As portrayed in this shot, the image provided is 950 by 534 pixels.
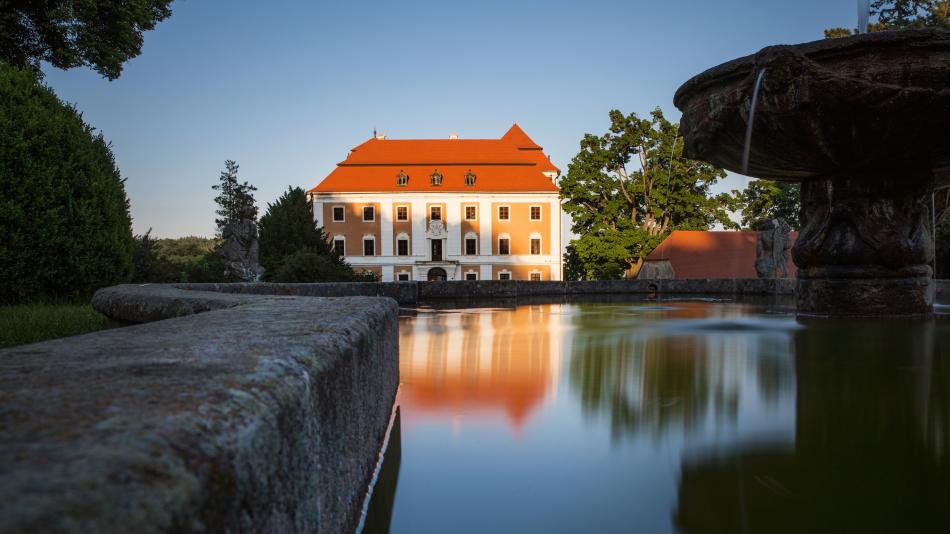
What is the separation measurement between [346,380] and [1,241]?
7.81 metres

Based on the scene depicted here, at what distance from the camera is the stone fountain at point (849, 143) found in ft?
21.3

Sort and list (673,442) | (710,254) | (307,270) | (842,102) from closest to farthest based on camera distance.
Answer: (673,442) < (842,102) < (307,270) < (710,254)

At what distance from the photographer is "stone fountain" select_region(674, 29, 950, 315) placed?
648 cm

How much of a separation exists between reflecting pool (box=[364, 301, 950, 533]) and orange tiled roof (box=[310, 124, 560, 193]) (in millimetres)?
51825

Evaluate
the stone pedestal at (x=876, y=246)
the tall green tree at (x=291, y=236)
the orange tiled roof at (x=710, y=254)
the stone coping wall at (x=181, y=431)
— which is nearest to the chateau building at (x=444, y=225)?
the orange tiled roof at (x=710, y=254)

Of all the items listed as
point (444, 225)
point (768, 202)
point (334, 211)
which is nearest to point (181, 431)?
point (768, 202)

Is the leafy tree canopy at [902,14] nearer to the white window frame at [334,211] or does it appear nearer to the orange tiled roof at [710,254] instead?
the orange tiled roof at [710,254]

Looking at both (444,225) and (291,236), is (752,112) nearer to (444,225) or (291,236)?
(291,236)

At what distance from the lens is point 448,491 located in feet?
7.47

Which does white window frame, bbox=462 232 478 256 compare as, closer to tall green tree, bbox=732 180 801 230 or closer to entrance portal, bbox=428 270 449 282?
entrance portal, bbox=428 270 449 282

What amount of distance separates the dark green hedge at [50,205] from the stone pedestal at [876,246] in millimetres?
8987

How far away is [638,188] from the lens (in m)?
44.4

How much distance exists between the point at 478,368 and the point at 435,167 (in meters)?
55.0

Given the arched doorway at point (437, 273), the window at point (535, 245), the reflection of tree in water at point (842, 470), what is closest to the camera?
the reflection of tree in water at point (842, 470)
